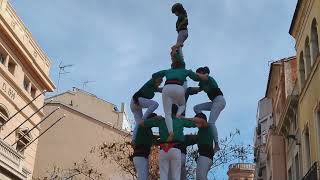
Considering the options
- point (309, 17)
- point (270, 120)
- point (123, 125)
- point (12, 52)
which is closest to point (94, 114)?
point (123, 125)

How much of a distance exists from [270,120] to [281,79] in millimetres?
8171

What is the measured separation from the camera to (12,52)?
32031 mm

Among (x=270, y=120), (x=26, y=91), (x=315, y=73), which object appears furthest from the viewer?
(x=270, y=120)

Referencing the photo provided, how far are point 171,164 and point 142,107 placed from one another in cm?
153

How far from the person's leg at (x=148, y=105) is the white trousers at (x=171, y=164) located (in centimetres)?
112

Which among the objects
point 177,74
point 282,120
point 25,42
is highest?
point 25,42

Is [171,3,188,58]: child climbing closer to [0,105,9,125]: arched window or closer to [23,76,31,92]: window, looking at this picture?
[0,105,9,125]: arched window

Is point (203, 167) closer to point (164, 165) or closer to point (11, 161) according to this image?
point (164, 165)

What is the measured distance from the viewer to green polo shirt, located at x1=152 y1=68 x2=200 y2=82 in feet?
38.6

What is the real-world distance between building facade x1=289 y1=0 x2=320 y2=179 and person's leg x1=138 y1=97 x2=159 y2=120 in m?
11.4

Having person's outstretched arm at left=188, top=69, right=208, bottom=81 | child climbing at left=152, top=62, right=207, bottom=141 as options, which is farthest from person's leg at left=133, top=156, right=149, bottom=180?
person's outstretched arm at left=188, top=69, right=208, bottom=81

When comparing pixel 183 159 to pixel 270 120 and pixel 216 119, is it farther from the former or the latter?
pixel 270 120

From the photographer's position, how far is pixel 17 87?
32.7 metres

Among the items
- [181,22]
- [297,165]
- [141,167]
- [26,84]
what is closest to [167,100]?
[141,167]
